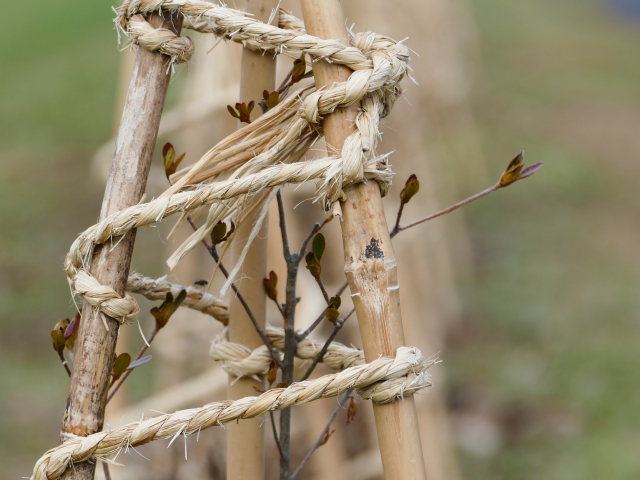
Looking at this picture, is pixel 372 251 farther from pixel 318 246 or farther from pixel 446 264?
pixel 446 264

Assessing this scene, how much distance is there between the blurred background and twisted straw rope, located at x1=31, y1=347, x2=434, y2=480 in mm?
67

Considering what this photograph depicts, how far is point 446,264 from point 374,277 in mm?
2511

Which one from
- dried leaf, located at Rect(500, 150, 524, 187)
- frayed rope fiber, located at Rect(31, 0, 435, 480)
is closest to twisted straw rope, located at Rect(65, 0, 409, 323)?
frayed rope fiber, located at Rect(31, 0, 435, 480)

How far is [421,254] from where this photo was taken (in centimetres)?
228

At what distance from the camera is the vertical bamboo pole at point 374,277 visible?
454 millimetres

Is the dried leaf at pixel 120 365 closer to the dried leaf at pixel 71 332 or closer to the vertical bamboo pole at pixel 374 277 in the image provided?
the dried leaf at pixel 71 332

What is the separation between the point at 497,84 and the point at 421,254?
4234 millimetres

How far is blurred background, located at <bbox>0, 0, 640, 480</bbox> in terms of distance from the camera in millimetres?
1443

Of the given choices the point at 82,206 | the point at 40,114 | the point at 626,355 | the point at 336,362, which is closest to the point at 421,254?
the point at 626,355

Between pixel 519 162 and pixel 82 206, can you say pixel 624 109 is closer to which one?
pixel 82 206

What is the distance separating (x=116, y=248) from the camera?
0.46 m

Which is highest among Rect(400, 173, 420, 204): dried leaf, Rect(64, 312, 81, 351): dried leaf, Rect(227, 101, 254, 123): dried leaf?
Rect(227, 101, 254, 123): dried leaf

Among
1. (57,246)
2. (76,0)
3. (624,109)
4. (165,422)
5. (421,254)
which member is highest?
(76,0)

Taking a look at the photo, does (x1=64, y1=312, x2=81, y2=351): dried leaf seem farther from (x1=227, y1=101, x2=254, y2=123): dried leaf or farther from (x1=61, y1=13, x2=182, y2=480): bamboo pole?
(x1=227, y1=101, x2=254, y2=123): dried leaf
